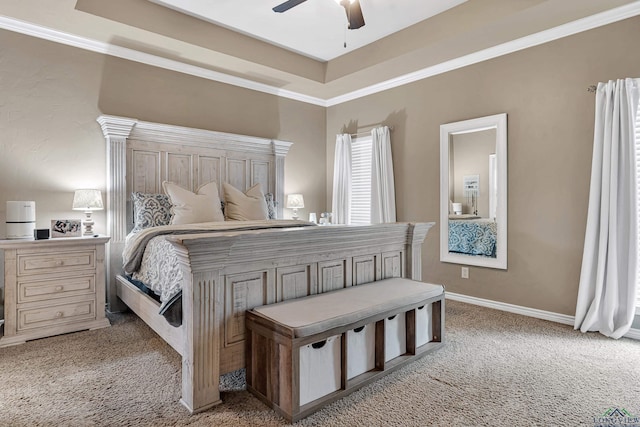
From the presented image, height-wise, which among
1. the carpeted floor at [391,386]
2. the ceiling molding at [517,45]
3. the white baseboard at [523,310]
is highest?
the ceiling molding at [517,45]

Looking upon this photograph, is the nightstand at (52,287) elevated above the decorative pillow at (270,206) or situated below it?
below

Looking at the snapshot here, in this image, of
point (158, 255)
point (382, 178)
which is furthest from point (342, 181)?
point (158, 255)

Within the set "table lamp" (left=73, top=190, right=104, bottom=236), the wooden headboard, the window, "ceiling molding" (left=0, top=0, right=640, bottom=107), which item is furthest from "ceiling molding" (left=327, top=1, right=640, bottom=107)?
"table lamp" (left=73, top=190, right=104, bottom=236)

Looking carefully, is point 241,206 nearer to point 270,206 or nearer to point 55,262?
point 270,206

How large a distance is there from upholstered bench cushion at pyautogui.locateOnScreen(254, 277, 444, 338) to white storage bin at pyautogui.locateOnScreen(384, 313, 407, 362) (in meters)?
0.13

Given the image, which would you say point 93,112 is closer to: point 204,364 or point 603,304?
point 204,364

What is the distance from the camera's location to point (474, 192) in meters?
3.91

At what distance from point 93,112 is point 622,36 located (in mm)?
4879

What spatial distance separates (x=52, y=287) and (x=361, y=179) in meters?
3.76

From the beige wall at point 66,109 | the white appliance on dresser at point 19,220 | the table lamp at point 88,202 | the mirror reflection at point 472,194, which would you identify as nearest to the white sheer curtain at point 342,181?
the mirror reflection at point 472,194

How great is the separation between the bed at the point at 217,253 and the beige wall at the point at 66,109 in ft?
0.64

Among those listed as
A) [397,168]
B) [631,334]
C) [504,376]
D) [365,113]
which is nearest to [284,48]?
[365,113]

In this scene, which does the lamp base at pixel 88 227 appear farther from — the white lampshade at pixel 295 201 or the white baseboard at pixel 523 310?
the white baseboard at pixel 523 310

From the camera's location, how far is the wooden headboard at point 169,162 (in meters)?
3.63
